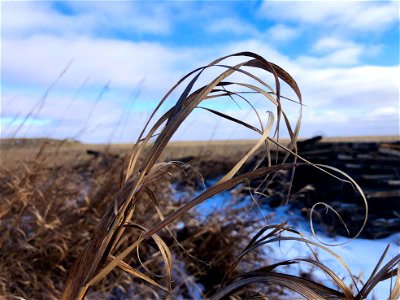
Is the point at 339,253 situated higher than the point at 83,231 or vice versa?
the point at 83,231

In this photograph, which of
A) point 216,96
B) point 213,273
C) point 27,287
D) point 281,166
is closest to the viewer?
point 281,166

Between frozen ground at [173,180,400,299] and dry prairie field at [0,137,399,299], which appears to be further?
frozen ground at [173,180,400,299]

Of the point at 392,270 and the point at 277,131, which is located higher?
the point at 277,131

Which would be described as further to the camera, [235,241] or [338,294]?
[235,241]

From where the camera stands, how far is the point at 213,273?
11.8 ft

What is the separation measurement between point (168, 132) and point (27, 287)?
8.50 ft

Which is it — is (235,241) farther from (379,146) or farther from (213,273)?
(379,146)

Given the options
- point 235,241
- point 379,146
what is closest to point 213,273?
point 235,241

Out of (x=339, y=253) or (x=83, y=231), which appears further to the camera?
(x=339, y=253)

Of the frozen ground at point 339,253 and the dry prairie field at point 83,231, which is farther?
the frozen ground at point 339,253

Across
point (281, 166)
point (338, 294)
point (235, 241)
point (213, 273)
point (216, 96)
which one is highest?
point (216, 96)

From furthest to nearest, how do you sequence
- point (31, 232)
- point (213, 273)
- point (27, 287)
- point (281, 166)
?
point (213, 273), point (31, 232), point (27, 287), point (281, 166)

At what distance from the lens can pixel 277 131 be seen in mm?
830

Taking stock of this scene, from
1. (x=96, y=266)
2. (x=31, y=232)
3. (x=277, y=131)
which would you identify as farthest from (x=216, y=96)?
(x=31, y=232)
